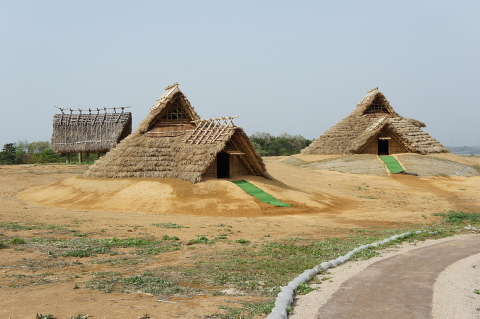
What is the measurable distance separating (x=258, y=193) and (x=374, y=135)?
66.2ft

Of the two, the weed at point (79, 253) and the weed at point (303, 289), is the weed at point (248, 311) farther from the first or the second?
the weed at point (79, 253)

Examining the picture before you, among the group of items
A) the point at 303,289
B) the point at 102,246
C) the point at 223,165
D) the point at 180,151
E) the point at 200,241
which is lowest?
the point at 303,289

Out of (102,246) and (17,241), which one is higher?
(17,241)

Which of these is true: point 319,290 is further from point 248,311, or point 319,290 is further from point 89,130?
point 89,130

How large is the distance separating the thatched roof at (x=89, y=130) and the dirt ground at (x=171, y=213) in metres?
4.39

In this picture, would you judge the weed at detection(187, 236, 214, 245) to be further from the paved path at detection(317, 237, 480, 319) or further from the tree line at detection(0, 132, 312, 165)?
the tree line at detection(0, 132, 312, 165)

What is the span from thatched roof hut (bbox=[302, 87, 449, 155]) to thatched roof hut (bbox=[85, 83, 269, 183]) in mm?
16872

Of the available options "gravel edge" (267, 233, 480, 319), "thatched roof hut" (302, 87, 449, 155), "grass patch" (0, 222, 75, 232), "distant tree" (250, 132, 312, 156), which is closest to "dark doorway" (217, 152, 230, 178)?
"grass patch" (0, 222, 75, 232)

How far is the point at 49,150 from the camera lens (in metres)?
55.3

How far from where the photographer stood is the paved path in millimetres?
Result: 7211

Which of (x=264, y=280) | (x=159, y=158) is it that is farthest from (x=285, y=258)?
(x=159, y=158)

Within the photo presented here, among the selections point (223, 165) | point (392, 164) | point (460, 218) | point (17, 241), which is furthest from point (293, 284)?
point (392, 164)

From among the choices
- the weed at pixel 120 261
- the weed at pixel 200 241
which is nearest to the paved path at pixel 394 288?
the weed at pixel 120 261

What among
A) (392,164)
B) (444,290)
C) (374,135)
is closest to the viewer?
(444,290)
